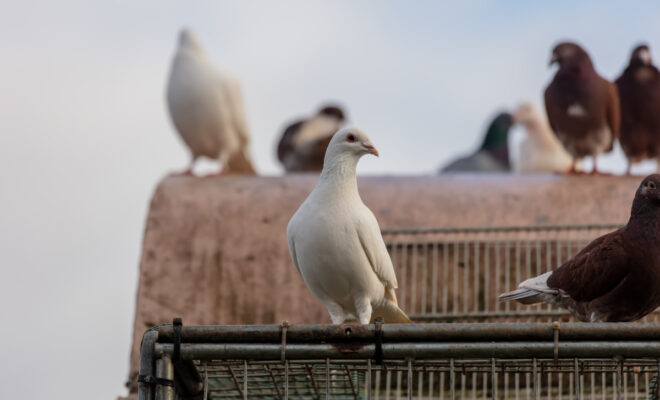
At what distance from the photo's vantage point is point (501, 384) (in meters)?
6.33

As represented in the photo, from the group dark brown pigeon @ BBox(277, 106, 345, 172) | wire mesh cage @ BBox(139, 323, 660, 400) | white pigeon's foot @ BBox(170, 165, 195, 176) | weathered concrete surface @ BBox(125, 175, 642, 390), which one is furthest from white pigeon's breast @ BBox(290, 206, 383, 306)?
dark brown pigeon @ BBox(277, 106, 345, 172)

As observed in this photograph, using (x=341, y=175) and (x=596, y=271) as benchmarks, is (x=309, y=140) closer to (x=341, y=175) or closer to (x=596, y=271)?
(x=341, y=175)

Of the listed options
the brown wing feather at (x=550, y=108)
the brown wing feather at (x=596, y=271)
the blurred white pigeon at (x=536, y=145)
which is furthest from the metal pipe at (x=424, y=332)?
the blurred white pigeon at (x=536, y=145)

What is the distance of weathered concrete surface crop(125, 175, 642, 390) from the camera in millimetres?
7371

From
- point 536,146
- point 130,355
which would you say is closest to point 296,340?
point 130,355

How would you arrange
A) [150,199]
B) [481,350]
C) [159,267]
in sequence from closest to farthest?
[481,350], [159,267], [150,199]

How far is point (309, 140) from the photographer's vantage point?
476 inches

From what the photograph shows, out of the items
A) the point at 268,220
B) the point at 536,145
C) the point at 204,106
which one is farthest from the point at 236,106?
the point at 536,145

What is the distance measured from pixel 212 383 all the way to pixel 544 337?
160 cm

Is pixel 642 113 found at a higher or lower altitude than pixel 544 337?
higher

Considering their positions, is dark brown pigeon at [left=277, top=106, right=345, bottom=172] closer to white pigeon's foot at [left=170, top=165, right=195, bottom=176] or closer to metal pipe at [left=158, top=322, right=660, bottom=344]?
white pigeon's foot at [left=170, top=165, right=195, bottom=176]

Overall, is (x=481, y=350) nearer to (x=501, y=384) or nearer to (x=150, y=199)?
(x=501, y=384)

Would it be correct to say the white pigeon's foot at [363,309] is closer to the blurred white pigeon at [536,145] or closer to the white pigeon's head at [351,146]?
the white pigeon's head at [351,146]

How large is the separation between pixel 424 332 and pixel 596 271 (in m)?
1.27
